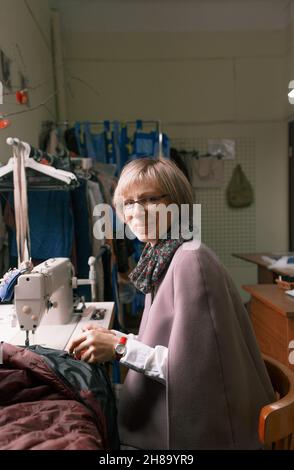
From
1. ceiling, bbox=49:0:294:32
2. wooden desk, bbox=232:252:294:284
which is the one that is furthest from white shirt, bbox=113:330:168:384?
ceiling, bbox=49:0:294:32

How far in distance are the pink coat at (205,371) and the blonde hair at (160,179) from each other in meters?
0.19

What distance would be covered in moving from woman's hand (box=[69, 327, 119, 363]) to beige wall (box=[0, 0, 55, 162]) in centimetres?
141

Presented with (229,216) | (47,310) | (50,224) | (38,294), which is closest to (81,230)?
(50,224)

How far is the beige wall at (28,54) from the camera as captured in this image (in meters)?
2.23

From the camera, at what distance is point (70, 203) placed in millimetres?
2160

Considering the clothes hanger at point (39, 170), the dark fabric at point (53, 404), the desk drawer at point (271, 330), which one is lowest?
the desk drawer at point (271, 330)

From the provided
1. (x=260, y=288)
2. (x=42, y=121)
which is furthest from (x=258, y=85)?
(x=260, y=288)

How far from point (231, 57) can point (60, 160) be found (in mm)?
2802

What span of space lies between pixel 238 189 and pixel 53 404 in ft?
12.3

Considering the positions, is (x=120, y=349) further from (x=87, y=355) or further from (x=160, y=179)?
(x=160, y=179)

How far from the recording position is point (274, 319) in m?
2.02

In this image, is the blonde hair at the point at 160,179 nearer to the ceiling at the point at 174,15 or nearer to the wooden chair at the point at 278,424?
the wooden chair at the point at 278,424

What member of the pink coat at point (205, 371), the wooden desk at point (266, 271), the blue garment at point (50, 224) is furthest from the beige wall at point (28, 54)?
the wooden desk at point (266, 271)

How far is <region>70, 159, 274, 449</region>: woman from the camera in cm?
88
